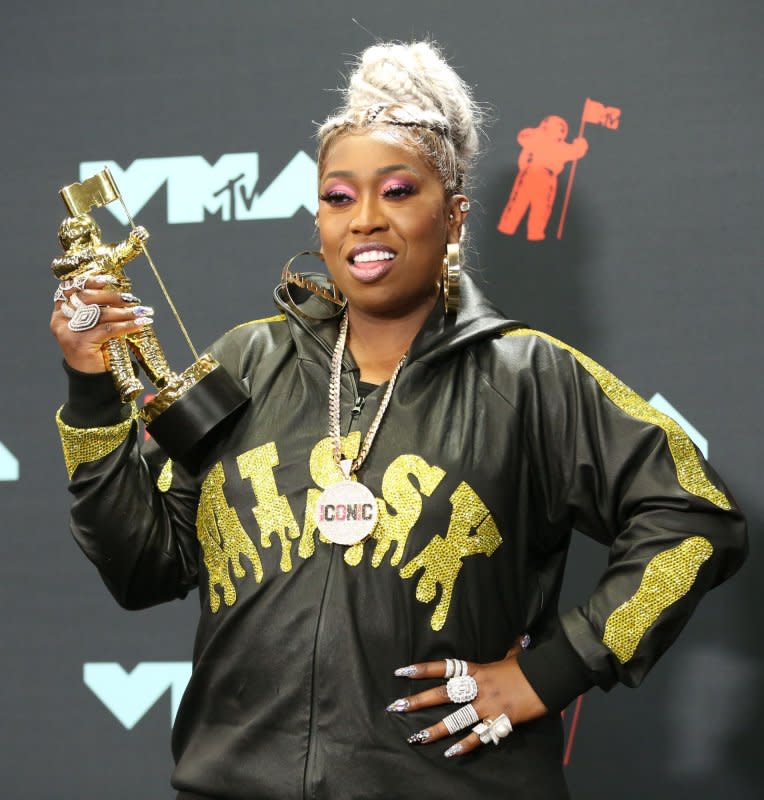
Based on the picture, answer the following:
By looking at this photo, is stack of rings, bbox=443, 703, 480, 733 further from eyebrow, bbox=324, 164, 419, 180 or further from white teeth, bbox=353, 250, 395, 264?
eyebrow, bbox=324, 164, 419, 180

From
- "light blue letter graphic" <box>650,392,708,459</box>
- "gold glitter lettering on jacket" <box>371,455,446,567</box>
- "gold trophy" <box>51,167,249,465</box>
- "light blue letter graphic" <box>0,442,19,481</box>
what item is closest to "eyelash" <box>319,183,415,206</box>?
"gold trophy" <box>51,167,249,465</box>

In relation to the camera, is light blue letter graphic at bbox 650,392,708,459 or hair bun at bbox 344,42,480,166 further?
light blue letter graphic at bbox 650,392,708,459

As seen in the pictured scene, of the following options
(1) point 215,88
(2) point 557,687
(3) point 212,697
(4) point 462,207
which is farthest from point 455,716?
(1) point 215,88

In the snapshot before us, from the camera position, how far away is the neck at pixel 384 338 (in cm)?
169

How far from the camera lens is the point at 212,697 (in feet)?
5.12

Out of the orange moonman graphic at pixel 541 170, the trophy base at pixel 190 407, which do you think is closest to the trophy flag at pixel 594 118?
the orange moonman graphic at pixel 541 170

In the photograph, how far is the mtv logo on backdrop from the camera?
2.28 metres

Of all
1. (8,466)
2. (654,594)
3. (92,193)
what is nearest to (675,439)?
(654,594)

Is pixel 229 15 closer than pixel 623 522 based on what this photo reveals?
No

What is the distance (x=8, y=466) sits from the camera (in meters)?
2.35

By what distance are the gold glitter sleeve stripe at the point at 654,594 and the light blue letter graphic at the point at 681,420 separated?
23.1 inches

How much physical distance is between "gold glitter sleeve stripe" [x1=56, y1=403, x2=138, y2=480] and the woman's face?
14.2 inches

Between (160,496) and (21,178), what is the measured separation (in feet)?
3.24

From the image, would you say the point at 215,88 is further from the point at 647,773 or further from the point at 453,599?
the point at 647,773
